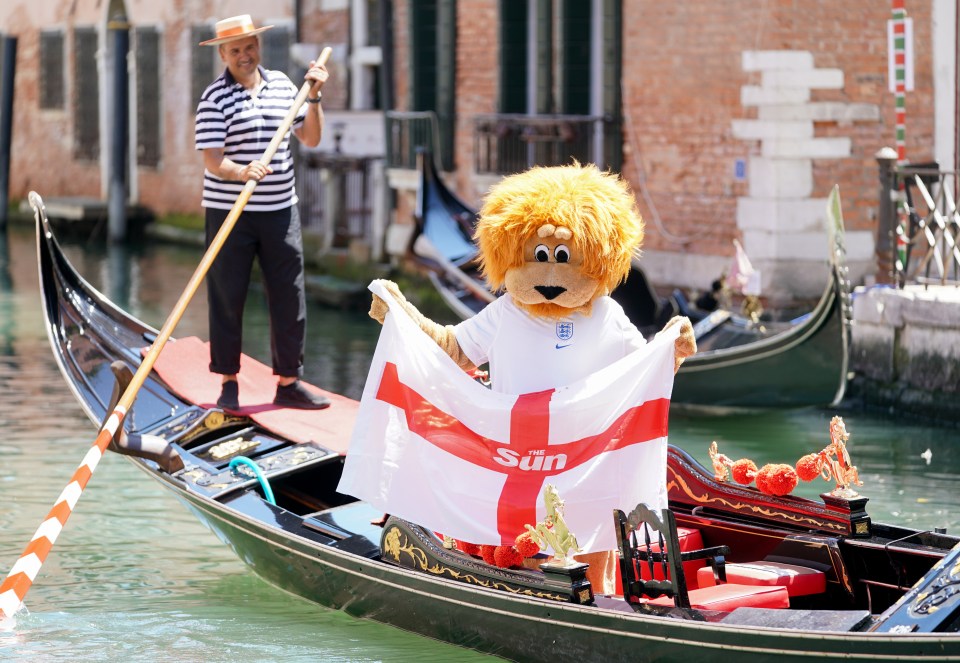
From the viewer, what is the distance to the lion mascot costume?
3.86 m

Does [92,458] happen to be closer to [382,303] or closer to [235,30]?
[382,303]

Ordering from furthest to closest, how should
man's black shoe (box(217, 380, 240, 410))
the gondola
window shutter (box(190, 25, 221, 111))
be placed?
window shutter (box(190, 25, 221, 111))
the gondola
man's black shoe (box(217, 380, 240, 410))

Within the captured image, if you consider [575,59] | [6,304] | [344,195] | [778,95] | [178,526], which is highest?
[575,59]

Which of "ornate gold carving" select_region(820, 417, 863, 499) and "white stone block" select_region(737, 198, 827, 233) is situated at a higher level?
"white stone block" select_region(737, 198, 827, 233)

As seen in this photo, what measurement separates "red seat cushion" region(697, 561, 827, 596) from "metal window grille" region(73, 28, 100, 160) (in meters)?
14.4

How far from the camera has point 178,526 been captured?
18.6 feet

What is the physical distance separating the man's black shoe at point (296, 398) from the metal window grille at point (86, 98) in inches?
500

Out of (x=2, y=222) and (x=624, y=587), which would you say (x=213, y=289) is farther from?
(x=2, y=222)

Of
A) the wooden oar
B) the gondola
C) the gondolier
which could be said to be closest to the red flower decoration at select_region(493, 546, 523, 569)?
the wooden oar

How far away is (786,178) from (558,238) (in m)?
5.20

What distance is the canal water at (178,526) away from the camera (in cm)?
440

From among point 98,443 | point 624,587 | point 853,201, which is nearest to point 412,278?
point 853,201

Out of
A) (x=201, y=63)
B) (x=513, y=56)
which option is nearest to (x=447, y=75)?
(x=513, y=56)

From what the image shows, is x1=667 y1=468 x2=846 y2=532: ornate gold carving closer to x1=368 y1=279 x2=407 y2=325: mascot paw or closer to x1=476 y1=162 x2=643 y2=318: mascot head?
x1=476 y1=162 x2=643 y2=318: mascot head
